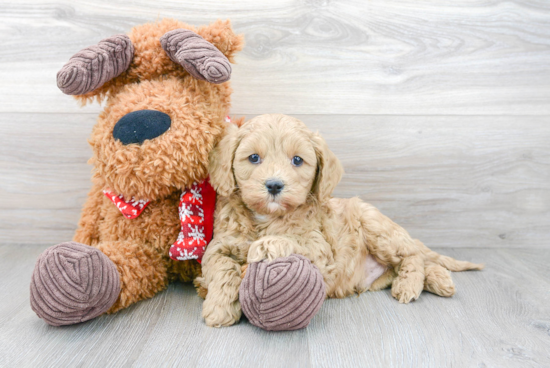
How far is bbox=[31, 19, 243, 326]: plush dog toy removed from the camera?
1085 mm

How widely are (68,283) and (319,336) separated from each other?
63 cm

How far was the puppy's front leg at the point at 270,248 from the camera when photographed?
1122mm

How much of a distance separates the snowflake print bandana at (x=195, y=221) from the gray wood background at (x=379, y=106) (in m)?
0.52

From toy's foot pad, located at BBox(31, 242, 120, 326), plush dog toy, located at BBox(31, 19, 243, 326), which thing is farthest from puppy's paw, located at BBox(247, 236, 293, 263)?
toy's foot pad, located at BBox(31, 242, 120, 326)

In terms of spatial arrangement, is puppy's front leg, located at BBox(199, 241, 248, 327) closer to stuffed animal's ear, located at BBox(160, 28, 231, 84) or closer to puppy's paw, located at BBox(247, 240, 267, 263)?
puppy's paw, located at BBox(247, 240, 267, 263)

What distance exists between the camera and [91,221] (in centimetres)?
142

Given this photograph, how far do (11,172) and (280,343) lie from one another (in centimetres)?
138

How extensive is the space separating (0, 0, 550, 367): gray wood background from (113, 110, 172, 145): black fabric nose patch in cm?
58

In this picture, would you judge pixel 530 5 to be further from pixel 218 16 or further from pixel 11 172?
pixel 11 172

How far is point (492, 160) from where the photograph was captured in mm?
1824

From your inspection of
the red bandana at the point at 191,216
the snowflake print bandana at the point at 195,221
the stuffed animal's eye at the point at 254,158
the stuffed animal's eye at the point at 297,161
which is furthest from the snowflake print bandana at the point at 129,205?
the stuffed animal's eye at the point at 297,161

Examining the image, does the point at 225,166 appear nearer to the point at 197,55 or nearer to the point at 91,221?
the point at 197,55

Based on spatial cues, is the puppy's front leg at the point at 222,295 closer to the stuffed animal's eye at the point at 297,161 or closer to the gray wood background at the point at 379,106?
the stuffed animal's eye at the point at 297,161

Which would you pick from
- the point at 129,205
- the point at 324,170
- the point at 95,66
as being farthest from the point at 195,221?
the point at 95,66
